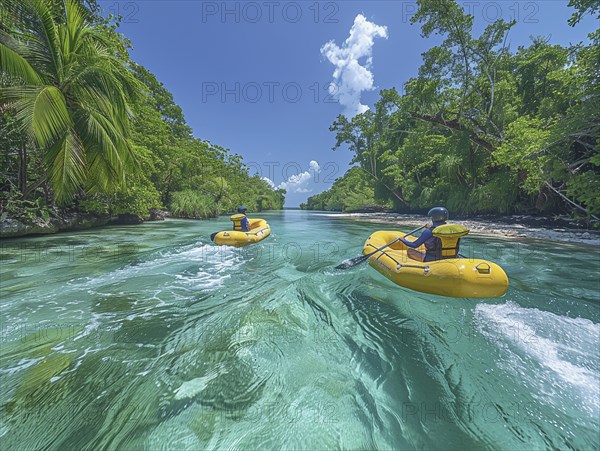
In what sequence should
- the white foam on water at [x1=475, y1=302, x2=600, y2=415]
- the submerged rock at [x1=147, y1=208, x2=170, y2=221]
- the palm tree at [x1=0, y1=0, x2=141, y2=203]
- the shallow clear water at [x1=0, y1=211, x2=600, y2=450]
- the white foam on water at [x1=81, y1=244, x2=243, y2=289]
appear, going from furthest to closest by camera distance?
the submerged rock at [x1=147, y1=208, x2=170, y2=221] → the palm tree at [x1=0, y1=0, x2=141, y2=203] → the white foam on water at [x1=81, y1=244, x2=243, y2=289] → the white foam on water at [x1=475, y1=302, x2=600, y2=415] → the shallow clear water at [x1=0, y1=211, x2=600, y2=450]

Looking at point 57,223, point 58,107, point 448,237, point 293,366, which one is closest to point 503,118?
point 448,237

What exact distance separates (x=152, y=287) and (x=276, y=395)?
361cm

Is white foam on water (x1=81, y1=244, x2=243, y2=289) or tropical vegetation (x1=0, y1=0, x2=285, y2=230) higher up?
tropical vegetation (x1=0, y1=0, x2=285, y2=230)

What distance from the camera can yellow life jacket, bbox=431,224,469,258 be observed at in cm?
379

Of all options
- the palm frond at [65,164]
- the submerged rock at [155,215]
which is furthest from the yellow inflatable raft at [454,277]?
the submerged rock at [155,215]

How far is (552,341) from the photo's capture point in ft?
8.47

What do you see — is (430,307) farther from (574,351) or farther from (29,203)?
(29,203)

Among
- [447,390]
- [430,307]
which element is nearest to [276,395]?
[447,390]

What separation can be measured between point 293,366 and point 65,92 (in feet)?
38.6

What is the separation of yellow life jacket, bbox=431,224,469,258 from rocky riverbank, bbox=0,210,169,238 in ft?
44.4

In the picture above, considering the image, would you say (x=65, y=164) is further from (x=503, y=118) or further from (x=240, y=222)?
(x=503, y=118)

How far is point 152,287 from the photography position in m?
4.30

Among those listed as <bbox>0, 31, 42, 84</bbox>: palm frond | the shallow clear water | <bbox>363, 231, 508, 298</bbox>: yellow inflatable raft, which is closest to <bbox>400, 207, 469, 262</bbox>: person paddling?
<bbox>363, 231, 508, 298</bbox>: yellow inflatable raft

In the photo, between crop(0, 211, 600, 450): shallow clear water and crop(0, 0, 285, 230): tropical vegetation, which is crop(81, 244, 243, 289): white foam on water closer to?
crop(0, 211, 600, 450): shallow clear water
